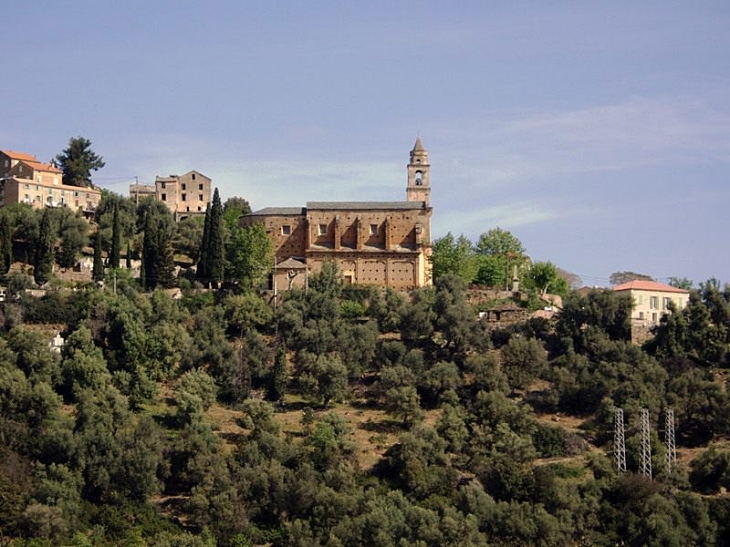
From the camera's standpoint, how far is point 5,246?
68812 millimetres

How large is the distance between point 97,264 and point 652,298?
27504mm

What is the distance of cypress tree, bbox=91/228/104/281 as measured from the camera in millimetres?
69562

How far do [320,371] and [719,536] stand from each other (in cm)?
1772

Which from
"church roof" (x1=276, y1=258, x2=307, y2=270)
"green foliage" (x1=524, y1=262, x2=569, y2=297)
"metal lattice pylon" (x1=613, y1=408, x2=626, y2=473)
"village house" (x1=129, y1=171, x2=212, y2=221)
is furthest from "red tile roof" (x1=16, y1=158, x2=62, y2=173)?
"metal lattice pylon" (x1=613, y1=408, x2=626, y2=473)

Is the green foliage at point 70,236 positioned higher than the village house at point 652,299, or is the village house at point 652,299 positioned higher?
the green foliage at point 70,236

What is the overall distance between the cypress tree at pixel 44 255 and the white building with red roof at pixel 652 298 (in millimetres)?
27948

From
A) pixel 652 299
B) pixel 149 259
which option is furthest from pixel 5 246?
pixel 652 299

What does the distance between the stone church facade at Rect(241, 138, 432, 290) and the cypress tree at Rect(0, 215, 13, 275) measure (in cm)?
1352

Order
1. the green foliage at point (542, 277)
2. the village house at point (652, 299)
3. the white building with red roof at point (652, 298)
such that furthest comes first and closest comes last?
the green foliage at point (542, 277) → the white building with red roof at point (652, 298) → the village house at point (652, 299)

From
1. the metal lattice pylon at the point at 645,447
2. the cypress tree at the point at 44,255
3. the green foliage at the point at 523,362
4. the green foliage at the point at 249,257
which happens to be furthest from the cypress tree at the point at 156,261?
the metal lattice pylon at the point at 645,447

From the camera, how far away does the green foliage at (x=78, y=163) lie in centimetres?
8981

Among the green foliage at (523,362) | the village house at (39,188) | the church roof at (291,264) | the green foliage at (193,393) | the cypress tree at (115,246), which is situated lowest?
the green foliage at (193,393)

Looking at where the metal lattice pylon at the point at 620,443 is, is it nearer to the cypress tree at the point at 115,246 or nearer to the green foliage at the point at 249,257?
the green foliage at the point at 249,257

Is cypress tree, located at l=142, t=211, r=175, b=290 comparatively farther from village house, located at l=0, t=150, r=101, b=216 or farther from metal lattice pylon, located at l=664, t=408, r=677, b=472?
metal lattice pylon, located at l=664, t=408, r=677, b=472
